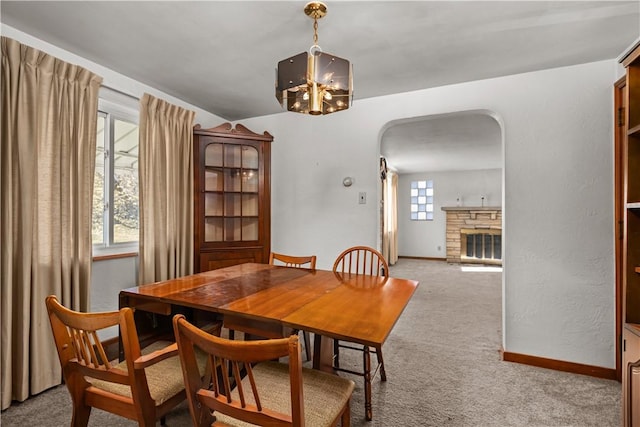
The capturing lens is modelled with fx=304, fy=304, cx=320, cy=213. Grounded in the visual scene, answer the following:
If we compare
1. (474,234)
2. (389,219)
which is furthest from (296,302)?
(474,234)

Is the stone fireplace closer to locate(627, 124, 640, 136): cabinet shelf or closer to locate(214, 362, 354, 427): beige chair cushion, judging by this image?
locate(627, 124, 640, 136): cabinet shelf

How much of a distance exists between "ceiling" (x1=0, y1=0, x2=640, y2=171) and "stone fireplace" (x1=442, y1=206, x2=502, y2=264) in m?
5.55

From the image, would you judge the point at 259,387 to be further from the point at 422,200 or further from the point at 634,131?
the point at 422,200

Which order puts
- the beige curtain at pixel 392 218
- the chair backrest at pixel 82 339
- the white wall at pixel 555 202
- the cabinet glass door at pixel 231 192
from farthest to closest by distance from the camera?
the beige curtain at pixel 392 218, the cabinet glass door at pixel 231 192, the white wall at pixel 555 202, the chair backrest at pixel 82 339

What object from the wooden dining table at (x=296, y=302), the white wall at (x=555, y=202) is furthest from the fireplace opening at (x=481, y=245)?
the wooden dining table at (x=296, y=302)

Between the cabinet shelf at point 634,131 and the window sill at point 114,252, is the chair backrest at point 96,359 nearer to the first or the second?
the window sill at point 114,252

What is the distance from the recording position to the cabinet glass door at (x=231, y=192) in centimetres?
325

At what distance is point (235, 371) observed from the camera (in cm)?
88

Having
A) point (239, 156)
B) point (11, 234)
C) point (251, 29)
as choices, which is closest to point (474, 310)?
point (239, 156)

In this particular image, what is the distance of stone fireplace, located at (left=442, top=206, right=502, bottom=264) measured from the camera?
7.18 metres

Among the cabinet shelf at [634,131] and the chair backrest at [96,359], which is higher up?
the cabinet shelf at [634,131]

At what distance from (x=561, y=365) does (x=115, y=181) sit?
3.94 m

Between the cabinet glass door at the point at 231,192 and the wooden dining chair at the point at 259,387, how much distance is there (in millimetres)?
2090

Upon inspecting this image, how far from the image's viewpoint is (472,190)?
7.65 metres
